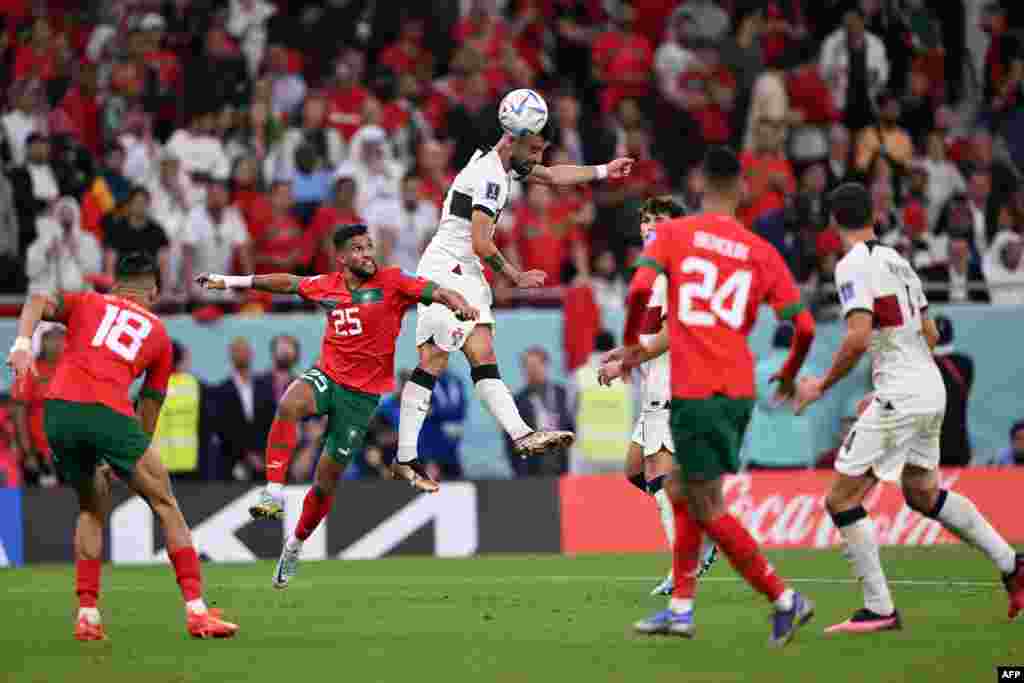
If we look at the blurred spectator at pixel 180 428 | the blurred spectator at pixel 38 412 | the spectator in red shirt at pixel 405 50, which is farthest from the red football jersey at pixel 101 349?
the spectator in red shirt at pixel 405 50

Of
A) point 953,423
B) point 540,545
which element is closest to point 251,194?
point 540,545

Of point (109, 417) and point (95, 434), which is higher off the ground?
point (109, 417)

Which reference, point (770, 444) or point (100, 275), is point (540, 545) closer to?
point (770, 444)

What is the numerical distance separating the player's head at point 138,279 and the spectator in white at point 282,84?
43.9ft

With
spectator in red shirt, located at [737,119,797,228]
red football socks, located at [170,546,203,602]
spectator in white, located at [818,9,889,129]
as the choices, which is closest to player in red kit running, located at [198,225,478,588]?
red football socks, located at [170,546,203,602]

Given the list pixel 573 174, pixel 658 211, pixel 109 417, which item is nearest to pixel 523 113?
pixel 573 174

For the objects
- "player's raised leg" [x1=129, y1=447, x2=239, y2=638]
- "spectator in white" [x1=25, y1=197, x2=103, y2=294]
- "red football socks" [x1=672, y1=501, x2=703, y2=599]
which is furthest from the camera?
"spectator in white" [x1=25, y1=197, x2=103, y2=294]

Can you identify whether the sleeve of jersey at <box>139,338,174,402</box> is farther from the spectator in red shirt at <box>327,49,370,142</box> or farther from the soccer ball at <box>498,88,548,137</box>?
the spectator in red shirt at <box>327,49,370,142</box>

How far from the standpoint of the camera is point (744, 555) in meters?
10.6

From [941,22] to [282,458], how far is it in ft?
54.8

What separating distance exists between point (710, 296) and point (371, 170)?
1350 centimetres

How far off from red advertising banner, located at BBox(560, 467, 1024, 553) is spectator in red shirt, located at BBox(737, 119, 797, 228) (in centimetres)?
417

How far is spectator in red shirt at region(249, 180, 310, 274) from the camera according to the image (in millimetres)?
23125

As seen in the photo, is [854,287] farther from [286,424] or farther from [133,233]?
[133,233]
